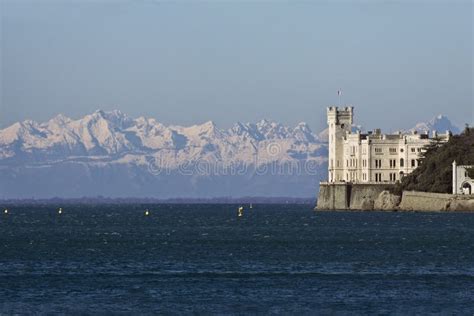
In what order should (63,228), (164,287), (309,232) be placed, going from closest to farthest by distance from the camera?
1. (164,287)
2. (309,232)
3. (63,228)

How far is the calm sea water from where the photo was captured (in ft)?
242

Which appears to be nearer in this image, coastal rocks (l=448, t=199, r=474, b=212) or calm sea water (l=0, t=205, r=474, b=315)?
calm sea water (l=0, t=205, r=474, b=315)

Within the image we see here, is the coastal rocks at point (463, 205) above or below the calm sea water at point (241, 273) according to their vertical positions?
above

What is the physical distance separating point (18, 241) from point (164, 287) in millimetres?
54134

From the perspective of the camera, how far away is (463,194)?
655 feet

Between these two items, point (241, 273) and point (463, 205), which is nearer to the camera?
point (241, 273)

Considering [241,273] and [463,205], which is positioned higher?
[463,205]

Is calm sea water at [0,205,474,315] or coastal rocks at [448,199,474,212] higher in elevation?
A: coastal rocks at [448,199,474,212]

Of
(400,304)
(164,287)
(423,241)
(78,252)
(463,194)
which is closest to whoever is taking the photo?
(400,304)

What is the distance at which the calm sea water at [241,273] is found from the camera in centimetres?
7381

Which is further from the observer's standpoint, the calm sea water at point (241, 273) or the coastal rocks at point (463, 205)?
the coastal rocks at point (463, 205)

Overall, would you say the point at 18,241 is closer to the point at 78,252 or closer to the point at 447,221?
→ the point at 78,252

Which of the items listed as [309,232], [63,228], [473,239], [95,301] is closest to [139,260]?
[95,301]

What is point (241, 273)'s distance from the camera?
90438mm
